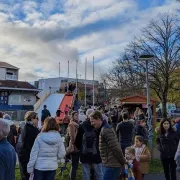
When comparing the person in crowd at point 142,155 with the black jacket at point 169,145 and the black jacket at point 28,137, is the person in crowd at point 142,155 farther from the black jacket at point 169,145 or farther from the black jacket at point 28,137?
the black jacket at point 28,137

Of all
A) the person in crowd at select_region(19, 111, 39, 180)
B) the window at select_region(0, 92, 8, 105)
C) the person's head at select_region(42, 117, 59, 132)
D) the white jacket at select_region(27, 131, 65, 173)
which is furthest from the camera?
the window at select_region(0, 92, 8, 105)

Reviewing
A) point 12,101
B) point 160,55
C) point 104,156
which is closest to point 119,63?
point 160,55

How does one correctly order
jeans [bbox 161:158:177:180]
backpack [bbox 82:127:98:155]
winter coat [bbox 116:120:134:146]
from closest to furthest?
backpack [bbox 82:127:98:155] → jeans [bbox 161:158:177:180] → winter coat [bbox 116:120:134:146]

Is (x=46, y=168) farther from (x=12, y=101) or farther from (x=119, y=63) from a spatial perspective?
(x=12, y=101)

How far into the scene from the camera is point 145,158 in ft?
27.7

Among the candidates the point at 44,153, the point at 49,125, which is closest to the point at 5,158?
the point at 44,153

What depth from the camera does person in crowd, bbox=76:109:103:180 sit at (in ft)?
23.8

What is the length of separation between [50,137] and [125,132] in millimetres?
3873

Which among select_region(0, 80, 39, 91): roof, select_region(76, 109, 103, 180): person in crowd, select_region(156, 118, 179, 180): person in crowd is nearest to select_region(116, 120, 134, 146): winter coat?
select_region(156, 118, 179, 180): person in crowd

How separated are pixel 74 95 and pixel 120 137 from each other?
23621mm

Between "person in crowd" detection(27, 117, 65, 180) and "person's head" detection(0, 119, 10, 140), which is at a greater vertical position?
"person's head" detection(0, 119, 10, 140)

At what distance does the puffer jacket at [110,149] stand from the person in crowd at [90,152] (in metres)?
Result: 0.84

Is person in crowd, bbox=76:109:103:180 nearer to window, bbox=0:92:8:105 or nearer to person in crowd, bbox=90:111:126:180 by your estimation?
person in crowd, bbox=90:111:126:180

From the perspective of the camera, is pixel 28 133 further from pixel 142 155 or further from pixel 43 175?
pixel 142 155
